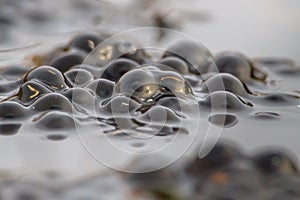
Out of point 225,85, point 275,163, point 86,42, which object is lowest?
point 275,163

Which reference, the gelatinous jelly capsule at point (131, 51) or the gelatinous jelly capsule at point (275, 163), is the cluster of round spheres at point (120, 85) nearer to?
the gelatinous jelly capsule at point (131, 51)

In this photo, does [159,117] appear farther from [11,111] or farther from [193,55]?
[193,55]

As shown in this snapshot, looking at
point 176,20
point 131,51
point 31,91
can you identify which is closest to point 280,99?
point 131,51

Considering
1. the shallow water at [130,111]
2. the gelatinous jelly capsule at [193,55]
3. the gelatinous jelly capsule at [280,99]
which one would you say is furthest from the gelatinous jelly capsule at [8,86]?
the gelatinous jelly capsule at [280,99]

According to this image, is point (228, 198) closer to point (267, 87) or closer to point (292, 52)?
point (267, 87)

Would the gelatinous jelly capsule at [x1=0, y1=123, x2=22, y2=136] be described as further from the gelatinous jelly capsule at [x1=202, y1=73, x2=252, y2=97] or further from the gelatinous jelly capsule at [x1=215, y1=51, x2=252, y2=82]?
the gelatinous jelly capsule at [x1=215, y1=51, x2=252, y2=82]

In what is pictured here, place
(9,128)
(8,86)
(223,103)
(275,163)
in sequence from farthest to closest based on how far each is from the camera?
(8,86) → (223,103) → (9,128) → (275,163)
